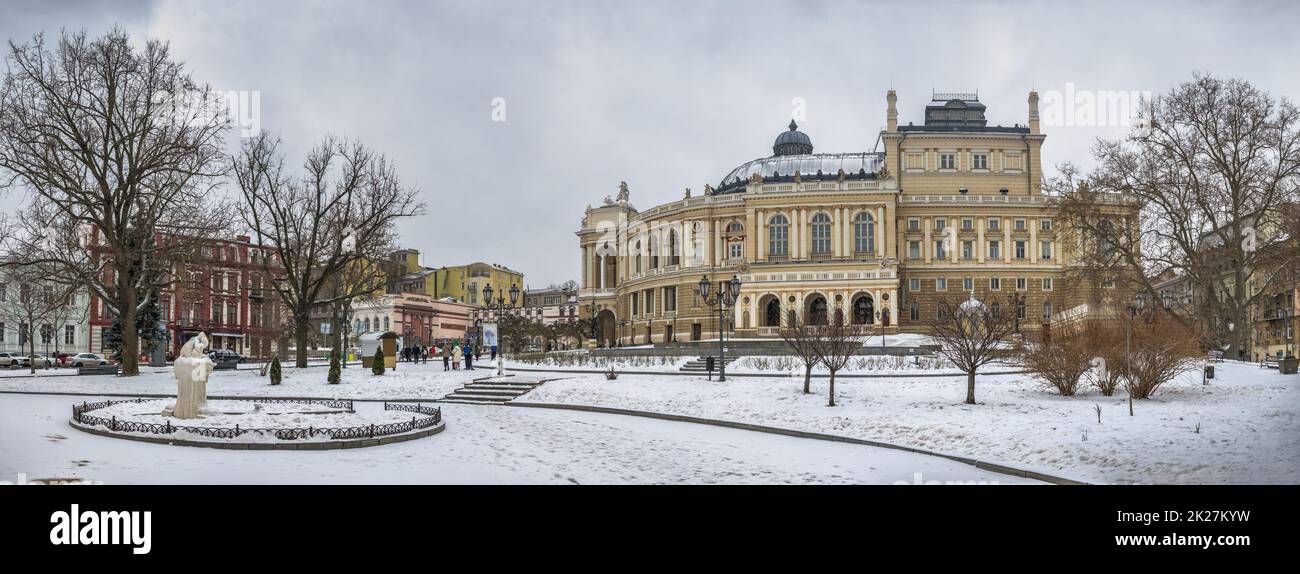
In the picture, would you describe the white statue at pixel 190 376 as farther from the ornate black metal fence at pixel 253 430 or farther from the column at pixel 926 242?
the column at pixel 926 242

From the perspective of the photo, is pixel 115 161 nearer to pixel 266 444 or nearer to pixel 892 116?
pixel 266 444

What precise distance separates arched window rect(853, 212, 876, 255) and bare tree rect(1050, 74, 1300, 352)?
28.0 metres

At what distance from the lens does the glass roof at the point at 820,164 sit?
82.9 meters

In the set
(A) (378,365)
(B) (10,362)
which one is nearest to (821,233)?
(A) (378,365)

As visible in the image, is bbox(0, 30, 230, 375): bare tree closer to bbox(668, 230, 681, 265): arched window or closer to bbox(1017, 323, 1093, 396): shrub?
bbox(1017, 323, 1093, 396): shrub

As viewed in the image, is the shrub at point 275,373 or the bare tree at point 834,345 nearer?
the bare tree at point 834,345

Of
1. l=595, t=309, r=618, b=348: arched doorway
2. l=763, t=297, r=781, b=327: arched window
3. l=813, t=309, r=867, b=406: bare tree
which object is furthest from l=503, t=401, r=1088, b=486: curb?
l=595, t=309, r=618, b=348: arched doorway

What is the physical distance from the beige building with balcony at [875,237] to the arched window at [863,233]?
0.09 metres

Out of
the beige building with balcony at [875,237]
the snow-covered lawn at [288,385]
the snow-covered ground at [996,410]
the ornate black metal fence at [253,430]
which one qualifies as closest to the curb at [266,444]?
the ornate black metal fence at [253,430]

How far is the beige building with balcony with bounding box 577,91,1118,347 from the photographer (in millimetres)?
68688

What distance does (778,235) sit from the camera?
75.0 meters

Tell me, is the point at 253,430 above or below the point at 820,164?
below

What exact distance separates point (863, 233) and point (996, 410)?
5511cm
